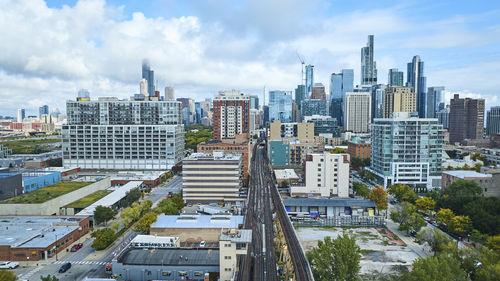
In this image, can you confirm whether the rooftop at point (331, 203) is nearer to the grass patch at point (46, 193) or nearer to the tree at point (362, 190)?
the tree at point (362, 190)

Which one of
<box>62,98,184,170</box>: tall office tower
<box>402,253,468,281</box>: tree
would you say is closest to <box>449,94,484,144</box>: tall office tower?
<box>62,98,184,170</box>: tall office tower

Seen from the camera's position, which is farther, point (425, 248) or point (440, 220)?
point (440, 220)

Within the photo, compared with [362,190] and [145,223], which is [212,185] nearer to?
[145,223]

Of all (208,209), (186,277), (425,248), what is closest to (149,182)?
(208,209)

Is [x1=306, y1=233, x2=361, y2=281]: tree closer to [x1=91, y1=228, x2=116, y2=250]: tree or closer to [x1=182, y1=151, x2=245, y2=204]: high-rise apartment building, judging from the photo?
[x1=91, y1=228, x2=116, y2=250]: tree

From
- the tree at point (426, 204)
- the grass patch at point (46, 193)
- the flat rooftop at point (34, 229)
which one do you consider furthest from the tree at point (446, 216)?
the grass patch at point (46, 193)

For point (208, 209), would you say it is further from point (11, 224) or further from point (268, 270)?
point (11, 224)

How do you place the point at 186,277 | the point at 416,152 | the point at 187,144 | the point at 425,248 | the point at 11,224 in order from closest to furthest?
the point at 186,277 → the point at 425,248 → the point at 11,224 → the point at 416,152 → the point at 187,144
